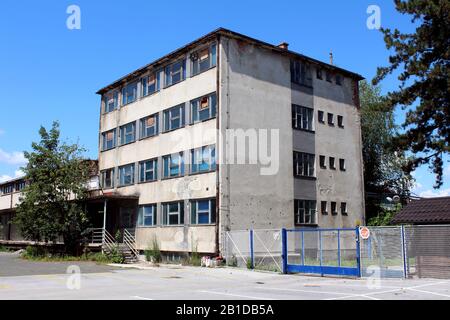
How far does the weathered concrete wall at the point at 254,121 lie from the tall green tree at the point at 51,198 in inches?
476

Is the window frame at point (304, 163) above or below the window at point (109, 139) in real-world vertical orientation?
below

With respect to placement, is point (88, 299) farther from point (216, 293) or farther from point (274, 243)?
point (274, 243)

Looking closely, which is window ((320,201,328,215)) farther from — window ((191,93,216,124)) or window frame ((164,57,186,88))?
window frame ((164,57,186,88))

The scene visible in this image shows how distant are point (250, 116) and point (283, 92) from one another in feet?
11.6

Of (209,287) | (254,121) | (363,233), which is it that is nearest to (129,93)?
(254,121)

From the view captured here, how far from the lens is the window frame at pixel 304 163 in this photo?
3178cm

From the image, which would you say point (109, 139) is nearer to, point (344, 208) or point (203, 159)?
point (203, 159)

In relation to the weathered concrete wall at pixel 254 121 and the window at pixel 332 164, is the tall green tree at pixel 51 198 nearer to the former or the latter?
the weathered concrete wall at pixel 254 121

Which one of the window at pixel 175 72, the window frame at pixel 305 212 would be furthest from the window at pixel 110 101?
the window frame at pixel 305 212

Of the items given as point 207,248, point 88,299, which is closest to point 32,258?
point 207,248

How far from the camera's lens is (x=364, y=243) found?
20.7 meters

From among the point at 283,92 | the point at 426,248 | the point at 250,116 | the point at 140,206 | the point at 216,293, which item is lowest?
the point at 216,293

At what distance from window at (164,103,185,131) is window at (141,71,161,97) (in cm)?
262

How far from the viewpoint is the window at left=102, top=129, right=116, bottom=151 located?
39.2 metres
